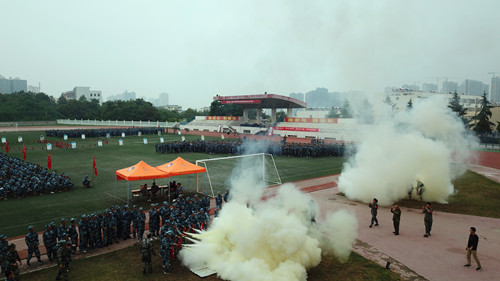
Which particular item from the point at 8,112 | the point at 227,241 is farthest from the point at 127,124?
the point at 227,241

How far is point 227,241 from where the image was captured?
8922 millimetres

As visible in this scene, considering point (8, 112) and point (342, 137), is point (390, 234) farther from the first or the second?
point (8, 112)

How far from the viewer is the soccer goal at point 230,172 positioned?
17.7m

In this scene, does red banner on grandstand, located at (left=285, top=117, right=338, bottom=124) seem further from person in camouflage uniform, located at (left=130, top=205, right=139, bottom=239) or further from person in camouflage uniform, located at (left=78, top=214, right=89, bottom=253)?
person in camouflage uniform, located at (left=78, top=214, right=89, bottom=253)

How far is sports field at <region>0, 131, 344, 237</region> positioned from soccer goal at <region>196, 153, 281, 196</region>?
0.73 meters

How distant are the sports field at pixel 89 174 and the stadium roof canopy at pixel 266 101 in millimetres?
22686

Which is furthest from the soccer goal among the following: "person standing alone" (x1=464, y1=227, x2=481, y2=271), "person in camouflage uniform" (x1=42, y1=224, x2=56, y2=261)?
"person standing alone" (x1=464, y1=227, x2=481, y2=271)

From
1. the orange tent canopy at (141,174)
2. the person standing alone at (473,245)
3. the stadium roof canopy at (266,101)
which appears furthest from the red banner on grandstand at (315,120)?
the person standing alone at (473,245)

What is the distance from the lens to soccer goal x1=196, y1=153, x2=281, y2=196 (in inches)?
695

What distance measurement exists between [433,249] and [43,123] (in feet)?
286

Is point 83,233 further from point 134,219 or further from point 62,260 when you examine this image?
point 62,260

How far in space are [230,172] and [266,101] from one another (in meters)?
32.9

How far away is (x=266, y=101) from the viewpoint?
53.5 meters

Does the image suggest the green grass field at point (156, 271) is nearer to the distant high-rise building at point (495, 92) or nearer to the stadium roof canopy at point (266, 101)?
the stadium roof canopy at point (266, 101)
